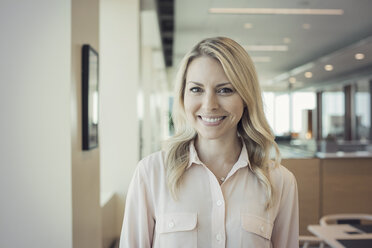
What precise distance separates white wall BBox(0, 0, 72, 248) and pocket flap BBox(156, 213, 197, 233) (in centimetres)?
82

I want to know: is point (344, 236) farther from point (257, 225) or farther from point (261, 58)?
point (261, 58)

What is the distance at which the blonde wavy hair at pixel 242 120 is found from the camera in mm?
1195

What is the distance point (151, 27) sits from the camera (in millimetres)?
5742

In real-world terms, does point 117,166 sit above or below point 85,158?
below

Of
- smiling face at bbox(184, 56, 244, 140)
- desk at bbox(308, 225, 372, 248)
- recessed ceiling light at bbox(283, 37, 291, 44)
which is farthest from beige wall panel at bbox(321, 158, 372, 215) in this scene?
smiling face at bbox(184, 56, 244, 140)

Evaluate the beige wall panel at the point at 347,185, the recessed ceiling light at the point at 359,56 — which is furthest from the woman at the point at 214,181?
the recessed ceiling light at the point at 359,56

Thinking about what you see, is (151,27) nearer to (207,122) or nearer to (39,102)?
(39,102)

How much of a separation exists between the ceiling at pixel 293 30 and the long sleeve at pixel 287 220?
13.9 ft

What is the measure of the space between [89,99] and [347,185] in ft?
12.8

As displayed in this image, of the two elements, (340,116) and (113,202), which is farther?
(340,116)

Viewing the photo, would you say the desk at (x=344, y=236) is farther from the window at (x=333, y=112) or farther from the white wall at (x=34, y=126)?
the window at (x=333, y=112)

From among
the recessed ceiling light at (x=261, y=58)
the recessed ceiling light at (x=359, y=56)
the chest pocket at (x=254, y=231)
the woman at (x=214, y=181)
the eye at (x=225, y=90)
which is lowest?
the chest pocket at (x=254, y=231)

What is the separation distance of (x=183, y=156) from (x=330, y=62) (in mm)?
8206

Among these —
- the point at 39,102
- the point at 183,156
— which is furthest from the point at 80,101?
the point at 183,156
